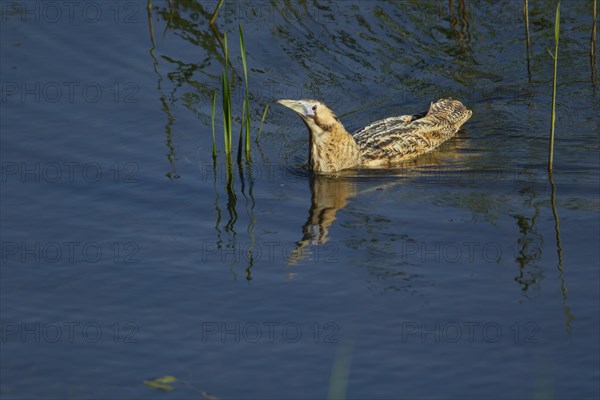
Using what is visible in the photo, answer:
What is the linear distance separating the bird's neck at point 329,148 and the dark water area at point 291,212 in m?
0.19

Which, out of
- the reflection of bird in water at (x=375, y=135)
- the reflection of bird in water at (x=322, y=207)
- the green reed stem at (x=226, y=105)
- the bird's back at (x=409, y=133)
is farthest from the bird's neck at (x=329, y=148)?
the green reed stem at (x=226, y=105)

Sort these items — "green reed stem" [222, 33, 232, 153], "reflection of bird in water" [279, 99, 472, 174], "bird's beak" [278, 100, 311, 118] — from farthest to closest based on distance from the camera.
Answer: "reflection of bird in water" [279, 99, 472, 174], "bird's beak" [278, 100, 311, 118], "green reed stem" [222, 33, 232, 153]

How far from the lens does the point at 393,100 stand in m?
14.6

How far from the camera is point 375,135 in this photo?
12945 millimetres

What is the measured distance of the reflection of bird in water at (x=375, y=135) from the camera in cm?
1221

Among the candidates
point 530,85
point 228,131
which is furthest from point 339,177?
point 530,85

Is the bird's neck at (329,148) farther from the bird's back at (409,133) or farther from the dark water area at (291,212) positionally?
the bird's back at (409,133)

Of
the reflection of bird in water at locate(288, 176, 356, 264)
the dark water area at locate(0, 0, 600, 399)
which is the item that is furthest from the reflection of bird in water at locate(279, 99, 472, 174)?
the reflection of bird in water at locate(288, 176, 356, 264)

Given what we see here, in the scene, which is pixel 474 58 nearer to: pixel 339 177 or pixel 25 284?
pixel 339 177

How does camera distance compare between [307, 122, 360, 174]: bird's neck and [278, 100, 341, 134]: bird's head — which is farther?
[307, 122, 360, 174]: bird's neck

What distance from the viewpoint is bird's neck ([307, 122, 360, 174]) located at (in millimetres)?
12258

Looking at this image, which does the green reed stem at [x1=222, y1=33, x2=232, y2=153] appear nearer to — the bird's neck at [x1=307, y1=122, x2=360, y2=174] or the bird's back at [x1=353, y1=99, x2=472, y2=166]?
the bird's neck at [x1=307, y1=122, x2=360, y2=174]

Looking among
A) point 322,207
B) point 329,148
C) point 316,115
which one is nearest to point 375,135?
point 329,148

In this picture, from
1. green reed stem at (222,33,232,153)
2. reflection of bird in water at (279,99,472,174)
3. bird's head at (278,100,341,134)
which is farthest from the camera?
reflection of bird in water at (279,99,472,174)
